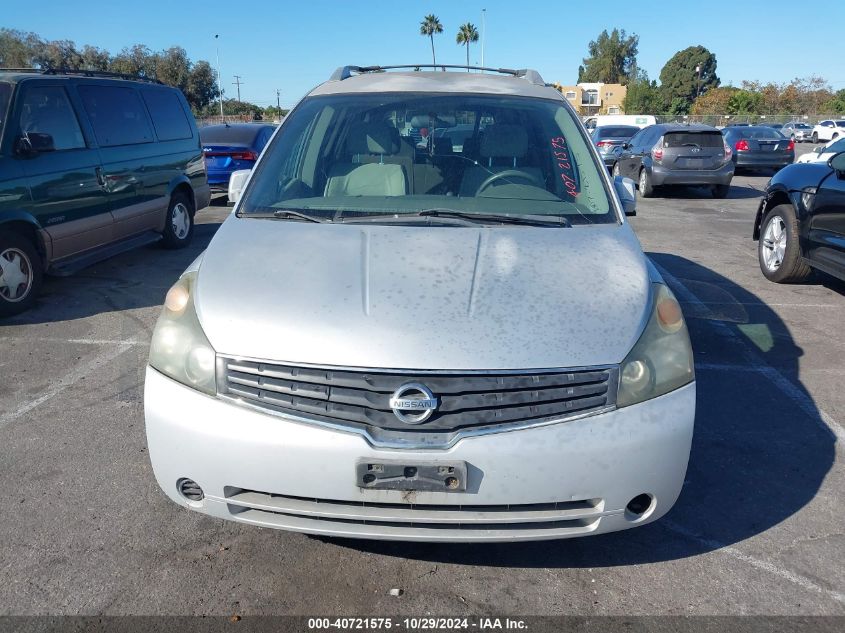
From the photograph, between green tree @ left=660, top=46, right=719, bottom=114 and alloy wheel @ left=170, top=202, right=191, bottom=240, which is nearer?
alloy wheel @ left=170, top=202, right=191, bottom=240

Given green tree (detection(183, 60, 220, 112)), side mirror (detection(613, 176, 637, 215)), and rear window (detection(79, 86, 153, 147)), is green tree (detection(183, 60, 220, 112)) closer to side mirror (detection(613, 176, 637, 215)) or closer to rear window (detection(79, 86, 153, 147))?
rear window (detection(79, 86, 153, 147))

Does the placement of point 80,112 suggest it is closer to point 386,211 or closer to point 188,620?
point 386,211

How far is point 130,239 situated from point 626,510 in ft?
22.3

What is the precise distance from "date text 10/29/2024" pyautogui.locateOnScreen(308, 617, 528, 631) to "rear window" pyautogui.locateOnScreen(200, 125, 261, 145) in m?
11.1

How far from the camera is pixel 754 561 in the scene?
2.88 meters

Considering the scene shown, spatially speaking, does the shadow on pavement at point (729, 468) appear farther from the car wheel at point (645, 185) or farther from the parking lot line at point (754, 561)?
the car wheel at point (645, 185)

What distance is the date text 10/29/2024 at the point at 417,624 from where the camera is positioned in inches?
98.3

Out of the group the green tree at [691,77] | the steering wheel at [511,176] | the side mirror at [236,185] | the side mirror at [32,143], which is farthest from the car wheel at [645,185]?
the green tree at [691,77]

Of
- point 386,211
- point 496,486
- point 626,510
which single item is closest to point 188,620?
point 496,486

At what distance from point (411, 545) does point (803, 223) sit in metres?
5.84

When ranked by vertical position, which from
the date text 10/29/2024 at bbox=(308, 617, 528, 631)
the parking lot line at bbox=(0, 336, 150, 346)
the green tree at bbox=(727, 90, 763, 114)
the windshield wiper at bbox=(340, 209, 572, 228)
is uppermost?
the green tree at bbox=(727, 90, 763, 114)

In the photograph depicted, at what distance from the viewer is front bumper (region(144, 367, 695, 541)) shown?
235 cm

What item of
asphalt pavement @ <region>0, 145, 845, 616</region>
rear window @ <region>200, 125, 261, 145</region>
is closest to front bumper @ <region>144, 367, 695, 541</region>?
asphalt pavement @ <region>0, 145, 845, 616</region>

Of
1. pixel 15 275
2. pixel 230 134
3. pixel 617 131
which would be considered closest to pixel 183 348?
pixel 15 275
